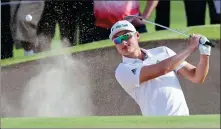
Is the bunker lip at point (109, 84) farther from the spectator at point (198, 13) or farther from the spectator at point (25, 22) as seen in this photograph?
the spectator at point (198, 13)

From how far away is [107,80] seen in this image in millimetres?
9312

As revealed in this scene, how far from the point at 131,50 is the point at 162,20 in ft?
15.6

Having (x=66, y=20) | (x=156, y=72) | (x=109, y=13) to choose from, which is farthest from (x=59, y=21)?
(x=156, y=72)

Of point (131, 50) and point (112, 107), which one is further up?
point (131, 50)

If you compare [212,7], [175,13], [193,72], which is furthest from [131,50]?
[175,13]

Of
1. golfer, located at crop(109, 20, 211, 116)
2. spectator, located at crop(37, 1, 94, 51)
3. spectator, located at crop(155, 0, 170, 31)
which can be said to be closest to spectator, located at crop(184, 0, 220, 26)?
spectator, located at crop(155, 0, 170, 31)

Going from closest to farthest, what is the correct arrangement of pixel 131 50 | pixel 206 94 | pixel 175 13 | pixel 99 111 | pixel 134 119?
pixel 134 119, pixel 131 50, pixel 99 111, pixel 206 94, pixel 175 13

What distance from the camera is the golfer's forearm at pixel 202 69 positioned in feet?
23.9

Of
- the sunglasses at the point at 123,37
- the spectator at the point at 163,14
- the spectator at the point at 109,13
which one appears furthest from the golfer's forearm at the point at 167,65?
the spectator at the point at 163,14

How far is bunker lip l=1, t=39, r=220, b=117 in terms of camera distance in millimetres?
9102

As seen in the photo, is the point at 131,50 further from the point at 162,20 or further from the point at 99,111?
the point at 162,20

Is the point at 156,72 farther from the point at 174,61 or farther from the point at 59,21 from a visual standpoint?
the point at 59,21

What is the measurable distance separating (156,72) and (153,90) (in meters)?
0.20

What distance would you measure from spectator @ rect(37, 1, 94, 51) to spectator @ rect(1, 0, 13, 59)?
380 millimetres
